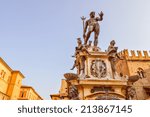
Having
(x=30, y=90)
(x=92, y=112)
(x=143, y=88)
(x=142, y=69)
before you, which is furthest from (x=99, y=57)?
(x=30, y=90)

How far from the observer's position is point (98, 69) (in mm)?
7090

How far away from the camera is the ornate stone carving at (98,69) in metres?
6.97

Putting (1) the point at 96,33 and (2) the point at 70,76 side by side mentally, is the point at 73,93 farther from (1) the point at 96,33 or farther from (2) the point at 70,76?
(1) the point at 96,33

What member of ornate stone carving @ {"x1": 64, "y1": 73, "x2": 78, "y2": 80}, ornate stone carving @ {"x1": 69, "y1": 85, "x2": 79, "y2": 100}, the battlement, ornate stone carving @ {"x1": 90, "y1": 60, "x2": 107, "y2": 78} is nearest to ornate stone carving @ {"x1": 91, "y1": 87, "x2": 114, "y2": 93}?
ornate stone carving @ {"x1": 90, "y1": 60, "x2": 107, "y2": 78}

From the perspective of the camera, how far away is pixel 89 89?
21.3 feet

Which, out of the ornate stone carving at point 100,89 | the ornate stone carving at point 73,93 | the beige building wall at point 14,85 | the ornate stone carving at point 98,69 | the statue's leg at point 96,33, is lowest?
the ornate stone carving at point 73,93

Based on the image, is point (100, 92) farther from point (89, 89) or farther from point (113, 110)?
point (113, 110)

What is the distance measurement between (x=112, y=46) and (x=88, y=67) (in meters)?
1.79

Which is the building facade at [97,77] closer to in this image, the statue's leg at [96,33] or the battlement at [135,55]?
the statue's leg at [96,33]

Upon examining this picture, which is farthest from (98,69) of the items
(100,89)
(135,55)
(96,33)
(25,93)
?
(25,93)

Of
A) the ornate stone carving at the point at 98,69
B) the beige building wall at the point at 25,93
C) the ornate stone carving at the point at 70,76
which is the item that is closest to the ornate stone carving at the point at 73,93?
the ornate stone carving at the point at 70,76

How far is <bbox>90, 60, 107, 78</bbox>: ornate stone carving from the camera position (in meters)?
6.97

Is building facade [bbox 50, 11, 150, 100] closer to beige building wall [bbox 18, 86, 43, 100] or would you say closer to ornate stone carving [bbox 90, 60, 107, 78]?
ornate stone carving [bbox 90, 60, 107, 78]

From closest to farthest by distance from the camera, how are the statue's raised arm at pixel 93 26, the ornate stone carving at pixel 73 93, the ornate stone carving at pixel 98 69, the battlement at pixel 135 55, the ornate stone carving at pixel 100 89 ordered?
1. the ornate stone carving at pixel 73 93
2. the ornate stone carving at pixel 100 89
3. the ornate stone carving at pixel 98 69
4. the statue's raised arm at pixel 93 26
5. the battlement at pixel 135 55
